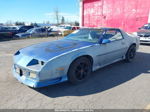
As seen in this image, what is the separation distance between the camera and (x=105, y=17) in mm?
17719

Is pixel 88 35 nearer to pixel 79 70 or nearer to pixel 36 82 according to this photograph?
pixel 79 70

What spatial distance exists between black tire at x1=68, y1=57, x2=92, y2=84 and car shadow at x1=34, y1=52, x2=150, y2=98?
15 centimetres

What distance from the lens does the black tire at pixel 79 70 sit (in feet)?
10.2

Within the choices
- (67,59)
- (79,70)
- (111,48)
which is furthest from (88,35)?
(67,59)

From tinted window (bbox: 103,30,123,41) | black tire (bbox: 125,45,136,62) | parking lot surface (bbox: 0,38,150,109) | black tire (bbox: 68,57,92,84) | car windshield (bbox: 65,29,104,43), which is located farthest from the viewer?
black tire (bbox: 125,45,136,62)

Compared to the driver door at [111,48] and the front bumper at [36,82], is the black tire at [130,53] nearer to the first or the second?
the driver door at [111,48]

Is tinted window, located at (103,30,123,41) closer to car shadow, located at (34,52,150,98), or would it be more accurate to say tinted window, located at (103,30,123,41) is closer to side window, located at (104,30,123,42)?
side window, located at (104,30,123,42)

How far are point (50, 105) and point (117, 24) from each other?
15977 mm

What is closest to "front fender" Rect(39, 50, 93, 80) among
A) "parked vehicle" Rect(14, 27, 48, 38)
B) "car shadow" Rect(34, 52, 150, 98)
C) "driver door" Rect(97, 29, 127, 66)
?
"car shadow" Rect(34, 52, 150, 98)

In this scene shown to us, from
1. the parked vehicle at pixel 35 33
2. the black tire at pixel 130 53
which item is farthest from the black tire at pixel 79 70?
the parked vehicle at pixel 35 33

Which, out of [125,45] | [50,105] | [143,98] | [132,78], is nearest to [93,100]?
[50,105]

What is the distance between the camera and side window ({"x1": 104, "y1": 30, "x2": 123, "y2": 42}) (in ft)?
13.7

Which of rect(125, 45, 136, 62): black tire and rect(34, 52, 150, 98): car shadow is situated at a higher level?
rect(125, 45, 136, 62): black tire

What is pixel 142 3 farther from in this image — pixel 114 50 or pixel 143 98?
pixel 143 98
